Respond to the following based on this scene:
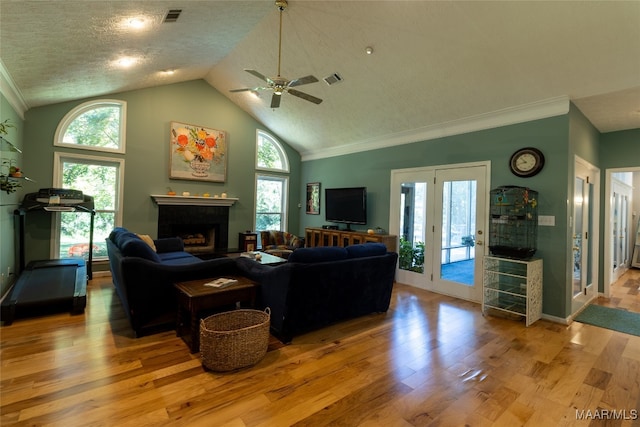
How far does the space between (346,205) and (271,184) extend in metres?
2.34

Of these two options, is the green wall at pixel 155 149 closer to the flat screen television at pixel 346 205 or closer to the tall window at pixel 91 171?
the tall window at pixel 91 171

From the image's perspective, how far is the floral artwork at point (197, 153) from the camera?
A: 6312mm

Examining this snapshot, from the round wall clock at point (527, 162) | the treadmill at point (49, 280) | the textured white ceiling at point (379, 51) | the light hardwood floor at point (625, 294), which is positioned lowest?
the light hardwood floor at point (625, 294)

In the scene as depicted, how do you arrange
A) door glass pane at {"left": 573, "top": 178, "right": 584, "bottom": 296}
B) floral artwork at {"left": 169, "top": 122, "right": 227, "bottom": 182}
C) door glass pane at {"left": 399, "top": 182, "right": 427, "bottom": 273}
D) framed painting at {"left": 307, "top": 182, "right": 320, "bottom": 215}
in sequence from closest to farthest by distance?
door glass pane at {"left": 573, "top": 178, "right": 584, "bottom": 296}
door glass pane at {"left": 399, "top": 182, "right": 427, "bottom": 273}
floral artwork at {"left": 169, "top": 122, "right": 227, "bottom": 182}
framed painting at {"left": 307, "top": 182, "right": 320, "bottom": 215}

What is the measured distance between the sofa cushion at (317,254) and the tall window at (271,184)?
4.52 meters

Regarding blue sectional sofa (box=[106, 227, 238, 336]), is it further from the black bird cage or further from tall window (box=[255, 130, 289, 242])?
tall window (box=[255, 130, 289, 242])

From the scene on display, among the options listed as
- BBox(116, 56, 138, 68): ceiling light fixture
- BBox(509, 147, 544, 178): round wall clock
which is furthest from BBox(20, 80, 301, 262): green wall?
BBox(509, 147, 544, 178): round wall clock

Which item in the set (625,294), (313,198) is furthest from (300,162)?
(625,294)

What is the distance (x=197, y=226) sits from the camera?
677 cm

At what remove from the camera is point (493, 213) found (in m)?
4.34

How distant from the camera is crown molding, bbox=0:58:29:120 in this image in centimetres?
346

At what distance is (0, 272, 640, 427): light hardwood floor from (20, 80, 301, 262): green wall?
2.78 m

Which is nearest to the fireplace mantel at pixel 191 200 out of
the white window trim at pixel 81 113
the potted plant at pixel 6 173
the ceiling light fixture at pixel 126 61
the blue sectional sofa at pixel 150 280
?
the white window trim at pixel 81 113

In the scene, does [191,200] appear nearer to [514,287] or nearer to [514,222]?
[514,222]
